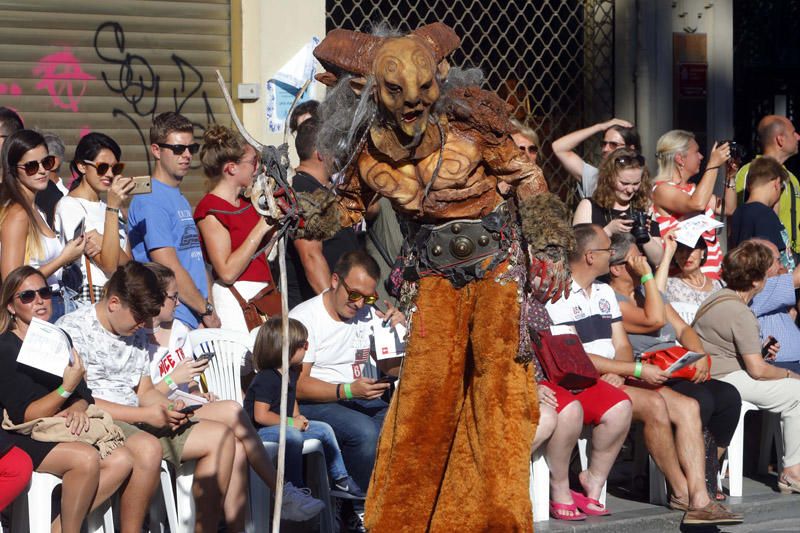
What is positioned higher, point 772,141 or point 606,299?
point 772,141

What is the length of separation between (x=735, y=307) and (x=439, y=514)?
3213 millimetres

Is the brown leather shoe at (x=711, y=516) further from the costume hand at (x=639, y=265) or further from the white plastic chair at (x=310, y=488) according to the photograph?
the white plastic chair at (x=310, y=488)

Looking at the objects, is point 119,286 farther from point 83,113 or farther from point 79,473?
point 83,113

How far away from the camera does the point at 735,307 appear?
775 cm

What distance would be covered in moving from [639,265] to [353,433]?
2.11 metres

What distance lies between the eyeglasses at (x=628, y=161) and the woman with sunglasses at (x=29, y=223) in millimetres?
3308

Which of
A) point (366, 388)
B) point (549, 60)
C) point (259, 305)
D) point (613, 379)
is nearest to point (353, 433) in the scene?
point (366, 388)

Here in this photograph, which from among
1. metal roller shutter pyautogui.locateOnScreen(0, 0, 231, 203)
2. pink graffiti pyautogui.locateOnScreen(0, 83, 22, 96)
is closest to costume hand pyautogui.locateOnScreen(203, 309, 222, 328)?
metal roller shutter pyautogui.locateOnScreen(0, 0, 231, 203)

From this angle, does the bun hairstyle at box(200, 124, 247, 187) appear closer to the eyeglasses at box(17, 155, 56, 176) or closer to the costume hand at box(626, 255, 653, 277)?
the eyeglasses at box(17, 155, 56, 176)

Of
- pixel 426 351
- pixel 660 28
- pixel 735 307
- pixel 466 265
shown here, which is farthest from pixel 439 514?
pixel 660 28

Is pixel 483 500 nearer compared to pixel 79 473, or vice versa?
pixel 483 500

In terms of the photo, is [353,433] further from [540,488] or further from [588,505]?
[588,505]

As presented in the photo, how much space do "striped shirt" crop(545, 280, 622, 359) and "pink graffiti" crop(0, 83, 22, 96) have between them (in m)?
3.58

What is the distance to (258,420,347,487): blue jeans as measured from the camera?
6332mm
